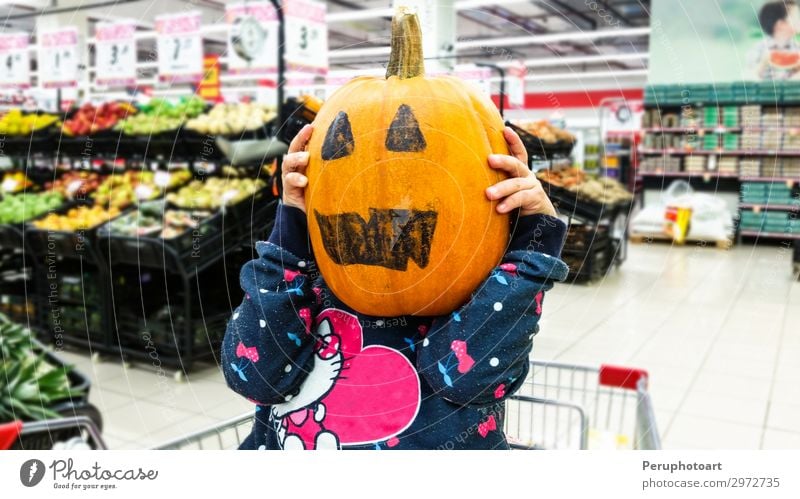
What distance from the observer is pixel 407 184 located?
29.4 inches

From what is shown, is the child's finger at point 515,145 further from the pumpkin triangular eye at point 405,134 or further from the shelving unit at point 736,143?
the shelving unit at point 736,143

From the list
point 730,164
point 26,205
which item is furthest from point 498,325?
point 730,164

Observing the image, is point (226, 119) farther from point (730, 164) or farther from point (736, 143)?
point (730, 164)

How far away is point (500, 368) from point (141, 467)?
616mm

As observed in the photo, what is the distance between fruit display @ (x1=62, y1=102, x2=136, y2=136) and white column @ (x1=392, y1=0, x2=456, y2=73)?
3834 mm

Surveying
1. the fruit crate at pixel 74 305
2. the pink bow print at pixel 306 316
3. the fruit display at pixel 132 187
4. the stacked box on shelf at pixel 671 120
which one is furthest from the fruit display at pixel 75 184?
the stacked box on shelf at pixel 671 120

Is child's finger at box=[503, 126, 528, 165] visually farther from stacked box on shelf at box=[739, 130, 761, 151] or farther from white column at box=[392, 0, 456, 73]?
stacked box on shelf at box=[739, 130, 761, 151]

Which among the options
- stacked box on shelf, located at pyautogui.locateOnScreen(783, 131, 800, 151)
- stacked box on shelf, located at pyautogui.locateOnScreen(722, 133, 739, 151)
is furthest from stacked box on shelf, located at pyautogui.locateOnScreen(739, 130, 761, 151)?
stacked box on shelf, located at pyautogui.locateOnScreen(722, 133, 739, 151)

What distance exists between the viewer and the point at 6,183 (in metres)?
4.75

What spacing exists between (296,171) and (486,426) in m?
0.43

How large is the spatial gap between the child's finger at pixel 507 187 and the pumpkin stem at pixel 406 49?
0.17 meters

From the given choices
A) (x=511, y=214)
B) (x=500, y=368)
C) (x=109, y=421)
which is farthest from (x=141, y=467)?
(x=109, y=421)

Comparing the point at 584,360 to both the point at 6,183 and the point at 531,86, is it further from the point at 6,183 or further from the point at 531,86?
the point at 6,183

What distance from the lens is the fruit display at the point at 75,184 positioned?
4.15 metres
